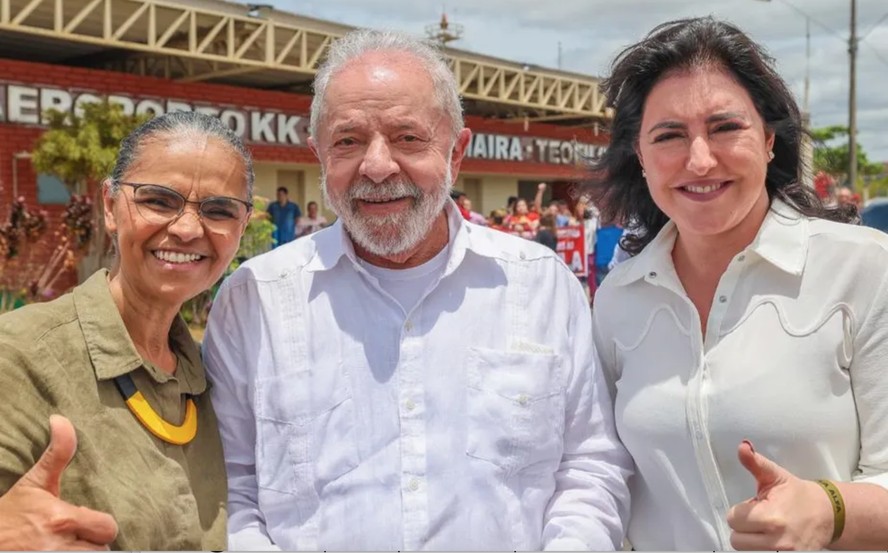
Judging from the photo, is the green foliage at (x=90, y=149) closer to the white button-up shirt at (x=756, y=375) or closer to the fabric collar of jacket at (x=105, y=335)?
the fabric collar of jacket at (x=105, y=335)

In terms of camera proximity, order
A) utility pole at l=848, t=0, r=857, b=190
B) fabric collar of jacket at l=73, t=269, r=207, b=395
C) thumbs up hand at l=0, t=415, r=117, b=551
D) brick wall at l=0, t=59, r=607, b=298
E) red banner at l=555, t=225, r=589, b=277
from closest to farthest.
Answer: thumbs up hand at l=0, t=415, r=117, b=551 < fabric collar of jacket at l=73, t=269, r=207, b=395 < red banner at l=555, t=225, r=589, b=277 < brick wall at l=0, t=59, r=607, b=298 < utility pole at l=848, t=0, r=857, b=190

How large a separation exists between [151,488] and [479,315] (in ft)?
3.12

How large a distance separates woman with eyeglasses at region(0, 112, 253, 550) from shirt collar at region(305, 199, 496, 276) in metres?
0.27

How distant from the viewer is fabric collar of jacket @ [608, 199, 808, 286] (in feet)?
6.98

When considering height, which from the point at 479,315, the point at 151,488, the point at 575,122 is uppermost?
the point at 575,122

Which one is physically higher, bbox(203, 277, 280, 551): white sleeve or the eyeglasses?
the eyeglasses

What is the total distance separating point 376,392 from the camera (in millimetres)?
2271

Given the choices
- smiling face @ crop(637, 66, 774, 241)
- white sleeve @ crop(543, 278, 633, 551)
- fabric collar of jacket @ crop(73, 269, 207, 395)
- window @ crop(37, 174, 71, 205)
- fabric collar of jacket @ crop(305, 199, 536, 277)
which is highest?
window @ crop(37, 174, 71, 205)

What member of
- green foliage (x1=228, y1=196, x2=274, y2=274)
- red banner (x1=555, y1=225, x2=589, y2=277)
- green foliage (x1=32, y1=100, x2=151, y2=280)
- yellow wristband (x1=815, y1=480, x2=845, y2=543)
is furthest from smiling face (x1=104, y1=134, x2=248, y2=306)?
red banner (x1=555, y1=225, x2=589, y2=277)

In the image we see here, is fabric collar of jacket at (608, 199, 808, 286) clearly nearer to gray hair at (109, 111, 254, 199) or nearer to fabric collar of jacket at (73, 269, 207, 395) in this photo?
gray hair at (109, 111, 254, 199)

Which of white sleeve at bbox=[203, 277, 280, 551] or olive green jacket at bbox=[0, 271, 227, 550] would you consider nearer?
olive green jacket at bbox=[0, 271, 227, 550]

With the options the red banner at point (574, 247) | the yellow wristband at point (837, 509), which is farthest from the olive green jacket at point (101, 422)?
the red banner at point (574, 247)

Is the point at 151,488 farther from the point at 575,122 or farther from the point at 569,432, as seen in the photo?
the point at 575,122

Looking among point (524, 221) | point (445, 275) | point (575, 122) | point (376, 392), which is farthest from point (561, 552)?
point (575, 122)
